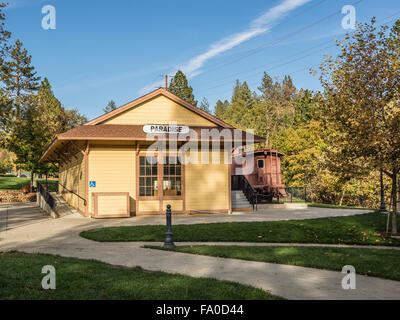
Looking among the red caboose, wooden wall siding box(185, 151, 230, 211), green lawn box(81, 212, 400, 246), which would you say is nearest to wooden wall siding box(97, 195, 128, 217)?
wooden wall siding box(185, 151, 230, 211)

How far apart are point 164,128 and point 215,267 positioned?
37.9 feet

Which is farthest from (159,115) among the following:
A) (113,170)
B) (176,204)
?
(176,204)

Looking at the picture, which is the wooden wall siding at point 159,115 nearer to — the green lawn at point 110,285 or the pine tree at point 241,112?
the green lawn at point 110,285

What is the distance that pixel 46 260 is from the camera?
794 cm

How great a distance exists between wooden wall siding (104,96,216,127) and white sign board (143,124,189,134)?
822 millimetres

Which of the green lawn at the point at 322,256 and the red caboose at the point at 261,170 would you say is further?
the red caboose at the point at 261,170

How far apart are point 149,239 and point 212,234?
2.00 m

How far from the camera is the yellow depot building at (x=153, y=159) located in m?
17.4

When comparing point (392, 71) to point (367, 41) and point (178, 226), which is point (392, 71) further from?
point (178, 226)

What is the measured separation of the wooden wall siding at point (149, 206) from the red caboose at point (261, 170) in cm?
1148

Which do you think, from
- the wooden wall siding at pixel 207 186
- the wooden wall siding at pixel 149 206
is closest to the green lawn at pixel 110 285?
the wooden wall siding at pixel 149 206

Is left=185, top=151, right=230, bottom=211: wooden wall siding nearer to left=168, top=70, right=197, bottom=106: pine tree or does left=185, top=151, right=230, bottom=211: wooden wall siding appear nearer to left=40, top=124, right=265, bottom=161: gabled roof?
left=40, top=124, right=265, bottom=161: gabled roof

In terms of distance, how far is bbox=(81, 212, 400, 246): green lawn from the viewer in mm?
11280

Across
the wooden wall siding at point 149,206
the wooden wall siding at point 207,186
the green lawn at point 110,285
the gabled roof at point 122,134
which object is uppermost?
the gabled roof at point 122,134
